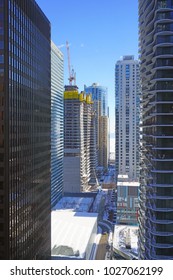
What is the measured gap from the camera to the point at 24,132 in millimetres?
12211

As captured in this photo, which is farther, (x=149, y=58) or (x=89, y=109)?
(x=89, y=109)

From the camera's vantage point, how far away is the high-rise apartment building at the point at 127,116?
36.5 metres

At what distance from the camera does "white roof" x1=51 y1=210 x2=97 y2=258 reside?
53.0ft

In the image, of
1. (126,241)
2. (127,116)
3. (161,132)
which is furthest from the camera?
(127,116)

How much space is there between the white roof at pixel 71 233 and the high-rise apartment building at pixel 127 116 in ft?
47.7

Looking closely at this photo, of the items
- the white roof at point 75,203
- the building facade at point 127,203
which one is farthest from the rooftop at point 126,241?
the white roof at point 75,203

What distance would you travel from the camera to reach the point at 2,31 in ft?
34.2

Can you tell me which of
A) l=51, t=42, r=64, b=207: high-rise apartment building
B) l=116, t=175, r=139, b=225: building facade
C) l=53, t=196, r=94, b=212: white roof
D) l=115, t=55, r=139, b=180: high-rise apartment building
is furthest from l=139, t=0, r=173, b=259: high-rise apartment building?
l=115, t=55, r=139, b=180: high-rise apartment building

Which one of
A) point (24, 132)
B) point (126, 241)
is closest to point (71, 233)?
point (126, 241)

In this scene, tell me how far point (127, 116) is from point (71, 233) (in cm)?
2118

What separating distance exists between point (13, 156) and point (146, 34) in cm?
646

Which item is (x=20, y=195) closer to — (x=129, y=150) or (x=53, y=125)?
(x=53, y=125)

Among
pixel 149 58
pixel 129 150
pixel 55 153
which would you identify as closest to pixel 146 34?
pixel 149 58

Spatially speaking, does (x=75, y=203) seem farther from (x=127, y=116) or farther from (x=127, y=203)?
(x=127, y=116)
